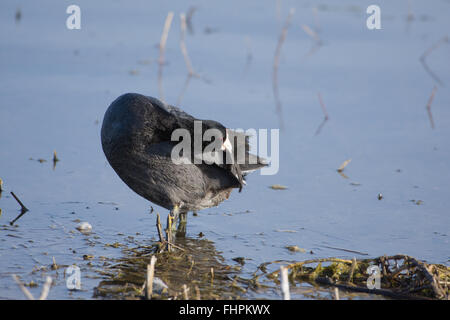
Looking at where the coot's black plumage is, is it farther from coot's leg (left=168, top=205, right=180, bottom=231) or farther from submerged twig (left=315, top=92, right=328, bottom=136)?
submerged twig (left=315, top=92, right=328, bottom=136)

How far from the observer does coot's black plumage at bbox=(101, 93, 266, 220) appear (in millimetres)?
4348

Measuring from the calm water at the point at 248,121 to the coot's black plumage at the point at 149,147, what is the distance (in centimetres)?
39

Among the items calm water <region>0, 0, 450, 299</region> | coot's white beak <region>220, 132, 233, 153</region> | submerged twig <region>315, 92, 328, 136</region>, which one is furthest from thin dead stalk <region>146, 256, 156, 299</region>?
submerged twig <region>315, 92, 328, 136</region>

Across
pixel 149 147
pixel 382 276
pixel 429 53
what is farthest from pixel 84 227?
pixel 429 53

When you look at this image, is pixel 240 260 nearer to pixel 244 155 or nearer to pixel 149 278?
pixel 244 155

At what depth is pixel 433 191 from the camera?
5695mm

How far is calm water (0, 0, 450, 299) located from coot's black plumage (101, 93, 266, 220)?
0.39 meters

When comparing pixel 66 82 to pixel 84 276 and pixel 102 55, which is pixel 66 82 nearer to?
pixel 102 55

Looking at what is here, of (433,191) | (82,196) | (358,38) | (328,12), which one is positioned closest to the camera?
(82,196)

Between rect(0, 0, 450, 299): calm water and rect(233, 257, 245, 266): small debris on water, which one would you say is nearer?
rect(233, 257, 245, 266): small debris on water

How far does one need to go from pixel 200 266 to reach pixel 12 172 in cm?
208
